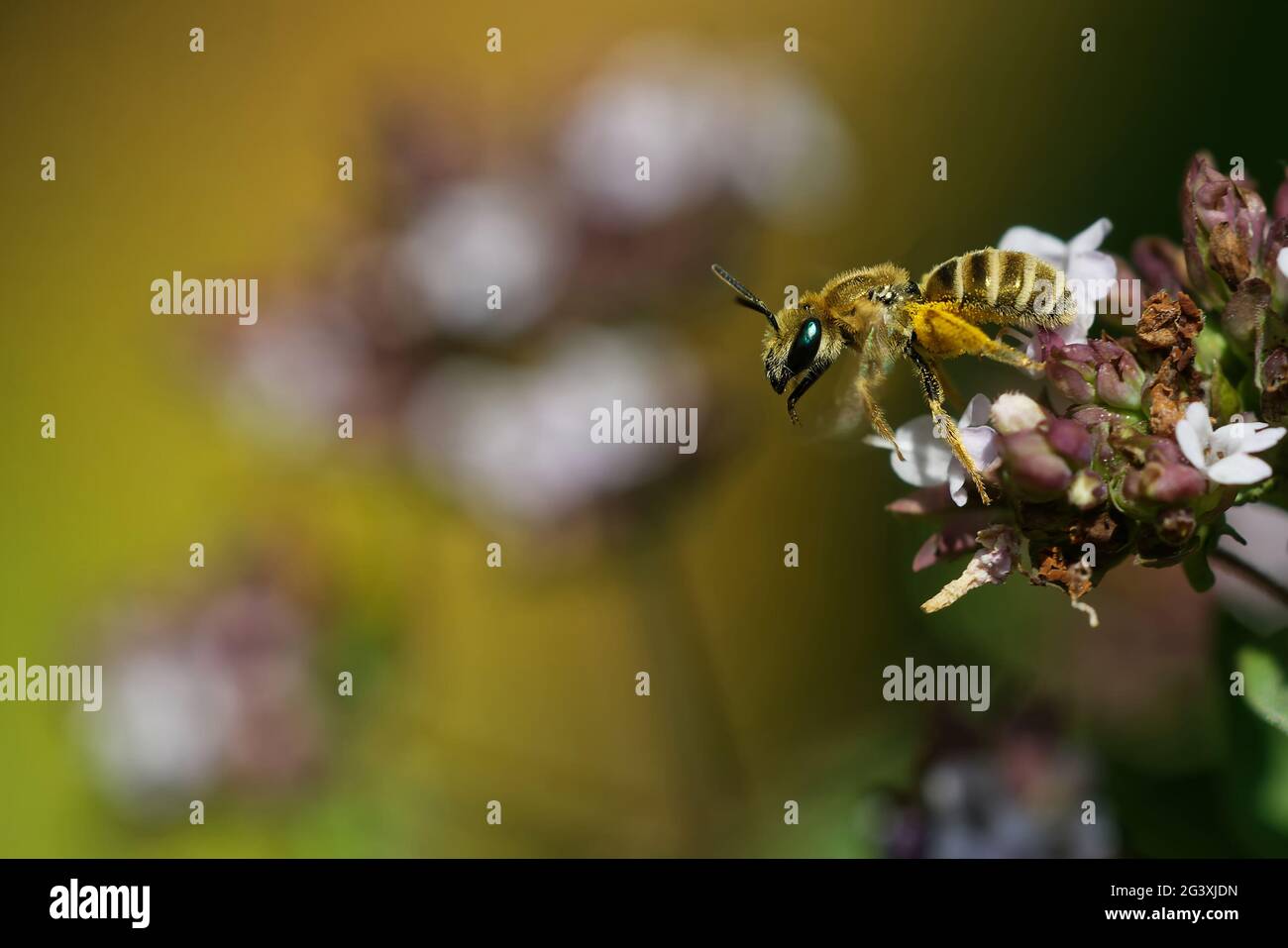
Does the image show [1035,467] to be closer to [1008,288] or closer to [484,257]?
[1008,288]

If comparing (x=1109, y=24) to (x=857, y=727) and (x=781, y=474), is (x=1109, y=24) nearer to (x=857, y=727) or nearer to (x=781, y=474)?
(x=781, y=474)

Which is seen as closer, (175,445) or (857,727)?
(857,727)

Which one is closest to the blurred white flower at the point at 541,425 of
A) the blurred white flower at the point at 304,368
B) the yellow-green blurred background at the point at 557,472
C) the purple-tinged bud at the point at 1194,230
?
the yellow-green blurred background at the point at 557,472

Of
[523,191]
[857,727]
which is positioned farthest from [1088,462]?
[523,191]

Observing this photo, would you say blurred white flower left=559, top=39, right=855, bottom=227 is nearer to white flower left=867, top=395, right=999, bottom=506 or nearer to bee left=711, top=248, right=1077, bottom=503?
bee left=711, top=248, right=1077, bottom=503

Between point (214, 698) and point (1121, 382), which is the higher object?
point (1121, 382)

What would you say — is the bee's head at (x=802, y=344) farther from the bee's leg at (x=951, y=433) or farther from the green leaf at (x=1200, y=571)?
the green leaf at (x=1200, y=571)

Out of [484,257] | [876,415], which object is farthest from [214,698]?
[876,415]
